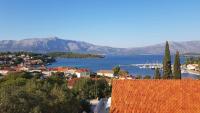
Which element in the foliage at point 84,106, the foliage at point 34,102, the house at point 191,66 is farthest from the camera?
the house at point 191,66

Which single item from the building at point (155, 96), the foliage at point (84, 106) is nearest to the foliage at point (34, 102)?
the foliage at point (84, 106)

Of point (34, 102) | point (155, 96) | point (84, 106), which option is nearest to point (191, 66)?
point (84, 106)

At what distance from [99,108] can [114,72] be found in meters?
78.9

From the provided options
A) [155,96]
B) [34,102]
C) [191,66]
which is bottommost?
[191,66]

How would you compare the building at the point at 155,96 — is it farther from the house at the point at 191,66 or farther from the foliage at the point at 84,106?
the house at the point at 191,66

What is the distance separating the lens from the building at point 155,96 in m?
15.0

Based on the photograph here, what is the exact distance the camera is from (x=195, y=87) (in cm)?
1570

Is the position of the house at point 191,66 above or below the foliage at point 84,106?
below

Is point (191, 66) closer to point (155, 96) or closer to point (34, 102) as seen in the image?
point (34, 102)

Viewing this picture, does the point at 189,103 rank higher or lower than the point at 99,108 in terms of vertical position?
higher

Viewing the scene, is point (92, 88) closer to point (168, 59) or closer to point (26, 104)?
point (168, 59)

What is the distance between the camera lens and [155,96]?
51.1 feet

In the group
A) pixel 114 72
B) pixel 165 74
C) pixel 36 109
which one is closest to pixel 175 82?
pixel 36 109

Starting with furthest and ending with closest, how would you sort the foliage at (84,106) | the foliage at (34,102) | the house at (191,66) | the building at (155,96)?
1. the house at (191,66)
2. the foliage at (84,106)
3. the foliage at (34,102)
4. the building at (155,96)
